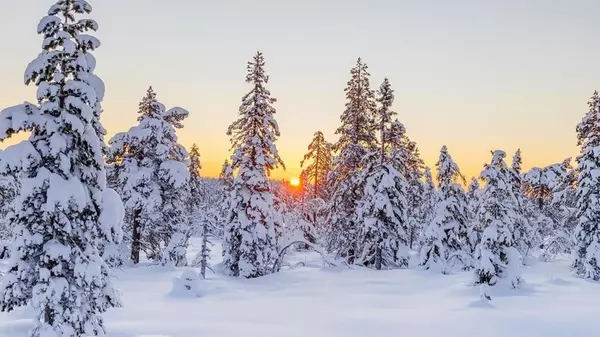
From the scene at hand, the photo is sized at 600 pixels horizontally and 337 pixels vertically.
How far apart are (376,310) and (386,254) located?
14158mm

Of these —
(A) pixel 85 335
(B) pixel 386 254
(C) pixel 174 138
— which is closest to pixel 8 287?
(A) pixel 85 335

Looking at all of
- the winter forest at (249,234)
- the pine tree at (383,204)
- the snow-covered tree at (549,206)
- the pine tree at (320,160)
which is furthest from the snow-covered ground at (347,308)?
the pine tree at (320,160)

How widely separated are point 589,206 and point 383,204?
13545 mm

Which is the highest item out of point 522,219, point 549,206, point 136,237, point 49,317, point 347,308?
point 549,206

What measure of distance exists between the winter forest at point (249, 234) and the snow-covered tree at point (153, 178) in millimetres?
120

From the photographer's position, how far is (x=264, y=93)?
29.6 m

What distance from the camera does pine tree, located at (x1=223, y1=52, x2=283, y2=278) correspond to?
29.0 m

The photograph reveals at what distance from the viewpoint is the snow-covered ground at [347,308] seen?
618 inches

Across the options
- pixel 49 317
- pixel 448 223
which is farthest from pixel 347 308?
pixel 448 223

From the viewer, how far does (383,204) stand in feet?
99.9

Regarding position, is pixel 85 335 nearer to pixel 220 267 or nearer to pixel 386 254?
pixel 220 267

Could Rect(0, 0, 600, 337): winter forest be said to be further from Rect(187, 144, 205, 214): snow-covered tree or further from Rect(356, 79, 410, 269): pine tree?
Rect(187, 144, 205, 214): snow-covered tree

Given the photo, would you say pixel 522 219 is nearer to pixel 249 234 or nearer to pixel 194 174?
pixel 249 234

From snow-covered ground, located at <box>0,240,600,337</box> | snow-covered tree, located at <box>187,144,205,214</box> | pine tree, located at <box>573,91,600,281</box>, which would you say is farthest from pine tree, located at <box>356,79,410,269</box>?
snow-covered tree, located at <box>187,144,205,214</box>
